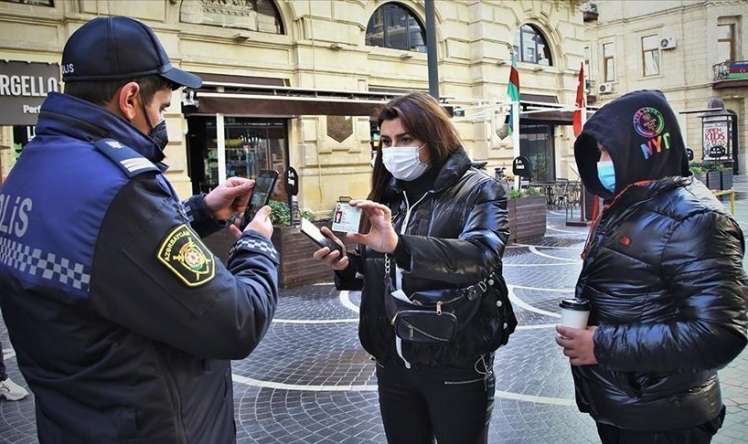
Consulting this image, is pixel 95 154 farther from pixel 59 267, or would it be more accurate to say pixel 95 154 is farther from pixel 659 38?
pixel 659 38

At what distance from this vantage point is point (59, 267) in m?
1.50

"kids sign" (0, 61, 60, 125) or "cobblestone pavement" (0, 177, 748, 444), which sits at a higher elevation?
"kids sign" (0, 61, 60, 125)

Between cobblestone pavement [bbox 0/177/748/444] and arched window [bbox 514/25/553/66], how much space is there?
1432cm

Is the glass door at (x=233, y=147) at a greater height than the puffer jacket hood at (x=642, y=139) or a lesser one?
greater

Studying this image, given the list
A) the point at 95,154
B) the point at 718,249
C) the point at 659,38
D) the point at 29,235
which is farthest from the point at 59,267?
the point at 659,38

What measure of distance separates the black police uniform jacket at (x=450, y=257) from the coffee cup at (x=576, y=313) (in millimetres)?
360

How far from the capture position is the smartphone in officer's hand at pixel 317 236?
2.34 m

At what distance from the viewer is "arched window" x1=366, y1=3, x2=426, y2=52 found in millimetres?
16531

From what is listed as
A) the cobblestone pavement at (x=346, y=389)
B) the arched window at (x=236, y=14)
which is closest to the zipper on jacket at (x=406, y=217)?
the cobblestone pavement at (x=346, y=389)

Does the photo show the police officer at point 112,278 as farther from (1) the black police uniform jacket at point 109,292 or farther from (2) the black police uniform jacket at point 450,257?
(2) the black police uniform jacket at point 450,257

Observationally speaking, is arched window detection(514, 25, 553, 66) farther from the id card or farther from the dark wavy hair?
the id card

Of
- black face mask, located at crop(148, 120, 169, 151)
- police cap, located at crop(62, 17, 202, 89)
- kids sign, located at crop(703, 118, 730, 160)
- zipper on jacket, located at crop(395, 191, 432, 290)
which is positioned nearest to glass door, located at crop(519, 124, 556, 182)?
Result: kids sign, located at crop(703, 118, 730, 160)

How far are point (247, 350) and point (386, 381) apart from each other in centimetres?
119

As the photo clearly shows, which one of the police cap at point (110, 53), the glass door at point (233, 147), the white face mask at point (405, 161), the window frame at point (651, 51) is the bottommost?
the white face mask at point (405, 161)
